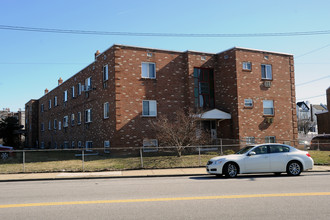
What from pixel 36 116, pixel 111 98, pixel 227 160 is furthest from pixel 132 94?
pixel 36 116

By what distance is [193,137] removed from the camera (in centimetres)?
1973

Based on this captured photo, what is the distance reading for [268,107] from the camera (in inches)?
1033

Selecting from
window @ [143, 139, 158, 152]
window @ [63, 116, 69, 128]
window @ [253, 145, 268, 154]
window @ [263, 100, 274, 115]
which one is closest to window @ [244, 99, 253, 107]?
window @ [263, 100, 274, 115]

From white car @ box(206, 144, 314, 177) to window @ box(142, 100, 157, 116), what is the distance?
36.8 feet

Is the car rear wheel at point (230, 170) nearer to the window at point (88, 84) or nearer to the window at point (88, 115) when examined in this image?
the window at point (88, 115)

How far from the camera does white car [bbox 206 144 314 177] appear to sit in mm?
13023

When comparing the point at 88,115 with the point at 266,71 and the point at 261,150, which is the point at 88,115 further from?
the point at 261,150

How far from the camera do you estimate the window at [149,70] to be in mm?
24172

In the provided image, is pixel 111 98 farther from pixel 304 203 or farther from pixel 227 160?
pixel 304 203

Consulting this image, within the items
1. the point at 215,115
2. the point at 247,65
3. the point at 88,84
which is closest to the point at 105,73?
the point at 88,84

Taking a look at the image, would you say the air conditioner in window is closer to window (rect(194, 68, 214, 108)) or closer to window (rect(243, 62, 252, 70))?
window (rect(243, 62, 252, 70))

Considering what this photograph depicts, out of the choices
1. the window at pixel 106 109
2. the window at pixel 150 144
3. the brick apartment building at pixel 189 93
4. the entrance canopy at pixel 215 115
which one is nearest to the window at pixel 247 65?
the brick apartment building at pixel 189 93

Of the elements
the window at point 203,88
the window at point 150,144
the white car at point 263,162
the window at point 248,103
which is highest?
the window at point 203,88

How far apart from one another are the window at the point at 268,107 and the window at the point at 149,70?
955 cm
